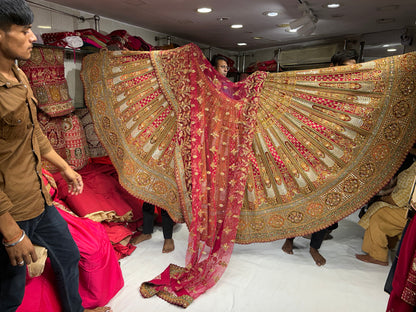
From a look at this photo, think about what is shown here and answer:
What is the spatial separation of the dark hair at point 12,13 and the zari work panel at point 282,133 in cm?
108

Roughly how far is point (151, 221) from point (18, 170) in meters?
1.41

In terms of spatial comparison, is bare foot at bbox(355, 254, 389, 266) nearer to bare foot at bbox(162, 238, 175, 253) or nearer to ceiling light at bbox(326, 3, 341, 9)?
bare foot at bbox(162, 238, 175, 253)

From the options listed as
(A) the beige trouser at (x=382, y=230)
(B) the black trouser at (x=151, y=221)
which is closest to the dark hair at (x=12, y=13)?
(B) the black trouser at (x=151, y=221)

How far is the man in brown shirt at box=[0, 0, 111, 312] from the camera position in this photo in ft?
3.05

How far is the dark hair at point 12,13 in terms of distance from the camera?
889 millimetres

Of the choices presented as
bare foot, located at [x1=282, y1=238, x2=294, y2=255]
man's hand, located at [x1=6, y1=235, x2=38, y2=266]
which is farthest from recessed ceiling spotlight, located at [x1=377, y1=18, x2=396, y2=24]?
man's hand, located at [x1=6, y1=235, x2=38, y2=266]

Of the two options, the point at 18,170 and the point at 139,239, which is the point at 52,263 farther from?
the point at 139,239

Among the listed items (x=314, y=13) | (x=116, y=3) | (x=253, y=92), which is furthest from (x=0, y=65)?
(x=314, y=13)

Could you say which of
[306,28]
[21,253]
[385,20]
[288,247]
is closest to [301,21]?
[306,28]

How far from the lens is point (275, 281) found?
6.26 ft

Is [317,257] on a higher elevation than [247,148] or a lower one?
lower

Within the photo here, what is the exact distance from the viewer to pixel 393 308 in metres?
1.00

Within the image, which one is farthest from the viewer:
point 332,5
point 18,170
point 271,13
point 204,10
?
point 271,13

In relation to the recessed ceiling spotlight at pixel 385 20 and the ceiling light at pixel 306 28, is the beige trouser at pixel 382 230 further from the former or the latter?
the recessed ceiling spotlight at pixel 385 20
